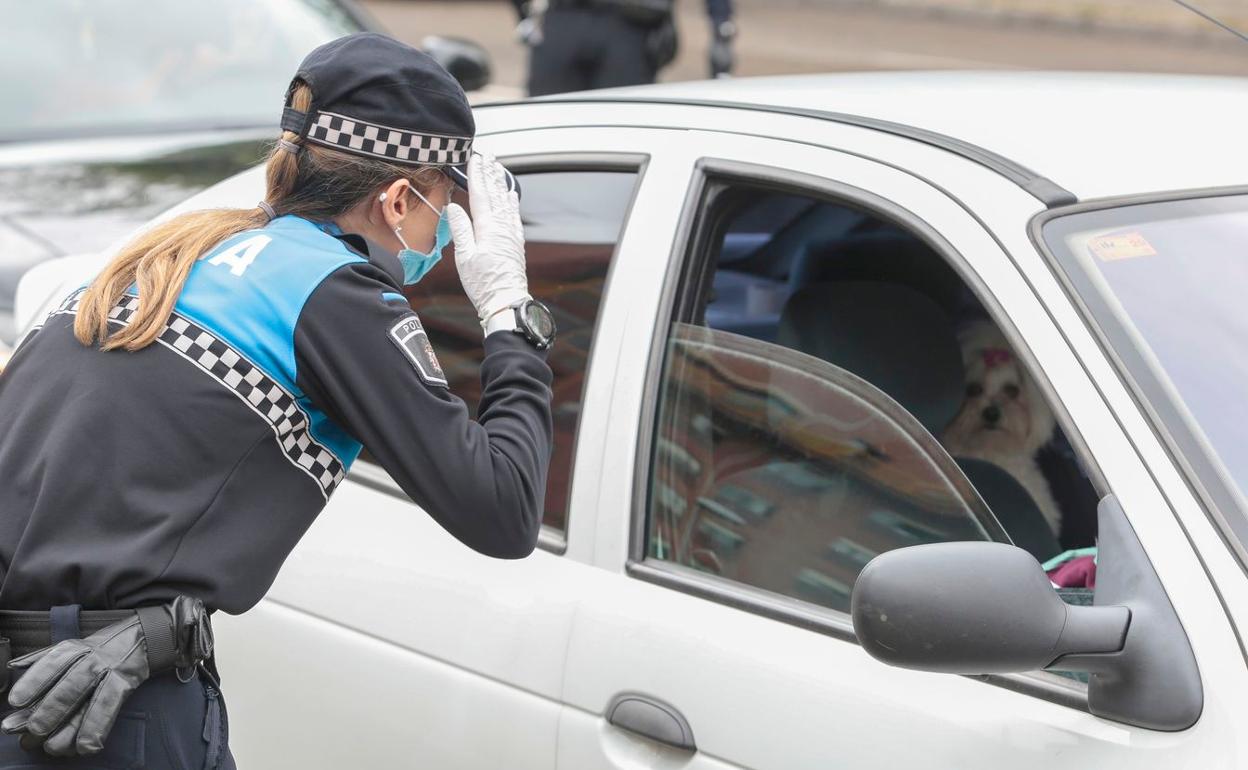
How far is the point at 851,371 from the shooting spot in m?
2.42

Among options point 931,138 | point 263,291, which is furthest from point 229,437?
point 931,138

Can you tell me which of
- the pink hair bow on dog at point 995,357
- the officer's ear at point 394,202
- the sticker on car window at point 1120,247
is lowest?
the officer's ear at point 394,202

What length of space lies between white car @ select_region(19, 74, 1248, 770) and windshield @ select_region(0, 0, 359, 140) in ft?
9.35

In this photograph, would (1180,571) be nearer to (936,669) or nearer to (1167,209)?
(936,669)

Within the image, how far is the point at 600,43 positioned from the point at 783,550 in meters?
4.79

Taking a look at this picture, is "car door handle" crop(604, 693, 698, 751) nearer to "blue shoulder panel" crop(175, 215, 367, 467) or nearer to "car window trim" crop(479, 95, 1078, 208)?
"blue shoulder panel" crop(175, 215, 367, 467)

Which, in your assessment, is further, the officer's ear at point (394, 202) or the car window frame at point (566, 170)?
the car window frame at point (566, 170)

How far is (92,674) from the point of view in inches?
68.7

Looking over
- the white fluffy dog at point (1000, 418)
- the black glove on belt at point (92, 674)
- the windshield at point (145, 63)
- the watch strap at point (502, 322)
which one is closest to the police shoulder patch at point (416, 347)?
the watch strap at point (502, 322)

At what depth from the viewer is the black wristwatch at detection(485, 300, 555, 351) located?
1994mm

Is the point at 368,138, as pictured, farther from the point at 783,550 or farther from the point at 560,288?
the point at 783,550

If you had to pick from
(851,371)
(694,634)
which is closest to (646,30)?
(851,371)

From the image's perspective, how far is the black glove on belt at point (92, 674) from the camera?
1.74 metres

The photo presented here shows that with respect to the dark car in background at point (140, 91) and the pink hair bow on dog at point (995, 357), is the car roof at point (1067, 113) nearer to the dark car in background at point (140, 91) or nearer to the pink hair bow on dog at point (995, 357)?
the pink hair bow on dog at point (995, 357)
